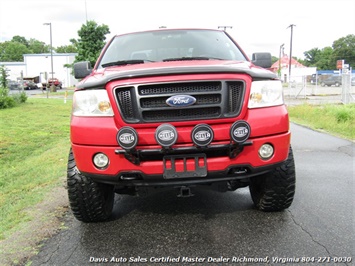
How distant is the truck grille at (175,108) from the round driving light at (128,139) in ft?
0.44

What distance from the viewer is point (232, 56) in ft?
13.0

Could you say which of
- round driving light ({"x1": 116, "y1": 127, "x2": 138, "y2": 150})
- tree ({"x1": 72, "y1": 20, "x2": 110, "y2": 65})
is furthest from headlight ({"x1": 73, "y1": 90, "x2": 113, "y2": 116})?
tree ({"x1": 72, "y1": 20, "x2": 110, "y2": 65})

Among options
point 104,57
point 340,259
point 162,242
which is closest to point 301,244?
point 340,259

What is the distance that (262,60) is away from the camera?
164 inches

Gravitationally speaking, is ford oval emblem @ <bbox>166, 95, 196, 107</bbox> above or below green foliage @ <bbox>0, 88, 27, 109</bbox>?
above

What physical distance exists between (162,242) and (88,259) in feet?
2.04

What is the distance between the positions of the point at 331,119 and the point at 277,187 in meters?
9.08

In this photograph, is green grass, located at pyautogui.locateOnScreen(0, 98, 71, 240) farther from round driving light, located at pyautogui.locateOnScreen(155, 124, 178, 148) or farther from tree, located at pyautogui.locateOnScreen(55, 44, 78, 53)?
tree, located at pyautogui.locateOnScreen(55, 44, 78, 53)

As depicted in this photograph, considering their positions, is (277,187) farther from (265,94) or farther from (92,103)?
(92,103)

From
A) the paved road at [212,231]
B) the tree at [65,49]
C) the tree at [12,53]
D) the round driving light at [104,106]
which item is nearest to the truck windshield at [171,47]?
the round driving light at [104,106]

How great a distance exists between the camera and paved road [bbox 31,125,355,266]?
279cm

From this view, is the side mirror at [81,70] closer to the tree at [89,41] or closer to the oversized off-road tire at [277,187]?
the oversized off-road tire at [277,187]

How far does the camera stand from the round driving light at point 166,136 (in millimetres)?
2715

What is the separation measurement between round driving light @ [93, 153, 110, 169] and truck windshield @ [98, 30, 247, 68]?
4.42ft
